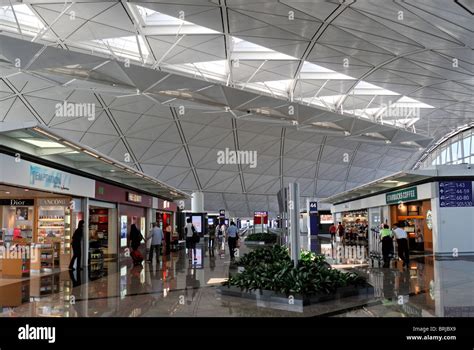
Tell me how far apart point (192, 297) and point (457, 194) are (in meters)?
19.4

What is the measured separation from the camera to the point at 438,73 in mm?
29219

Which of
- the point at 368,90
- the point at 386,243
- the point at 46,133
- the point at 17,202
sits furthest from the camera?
the point at 368,90

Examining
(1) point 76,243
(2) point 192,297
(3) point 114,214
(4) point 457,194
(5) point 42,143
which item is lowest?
(2) point 192,297

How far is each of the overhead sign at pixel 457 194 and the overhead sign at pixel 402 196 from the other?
8.18 feet

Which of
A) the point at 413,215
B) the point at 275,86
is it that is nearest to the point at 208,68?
the point at 275,86

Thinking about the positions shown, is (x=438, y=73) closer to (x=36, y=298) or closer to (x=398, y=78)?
(x=398, y=78)

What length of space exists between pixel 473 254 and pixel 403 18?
13987 millimetres

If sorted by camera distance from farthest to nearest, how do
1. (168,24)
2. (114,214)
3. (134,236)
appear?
(114,214)
(168,24)
(134,236)

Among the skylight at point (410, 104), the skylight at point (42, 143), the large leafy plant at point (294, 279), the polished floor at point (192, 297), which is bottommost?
the polished floor at point (192, 297)

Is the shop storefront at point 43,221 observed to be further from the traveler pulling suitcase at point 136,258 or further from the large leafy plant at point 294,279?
the large leafy plant at point 294,279

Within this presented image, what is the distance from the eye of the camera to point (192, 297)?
12180 mm

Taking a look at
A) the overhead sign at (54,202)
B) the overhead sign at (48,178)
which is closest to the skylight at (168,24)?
the overhead sign at (48,178)

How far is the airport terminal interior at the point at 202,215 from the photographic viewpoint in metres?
12.0

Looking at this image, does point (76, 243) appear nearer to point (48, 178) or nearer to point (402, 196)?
point (48, 178)
